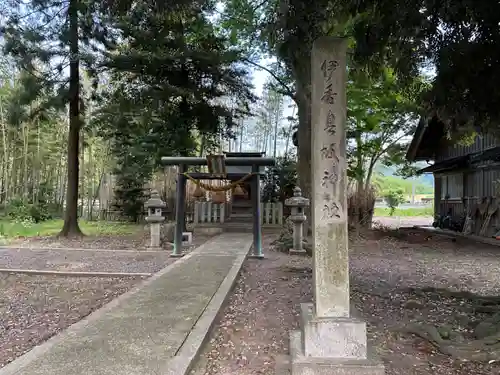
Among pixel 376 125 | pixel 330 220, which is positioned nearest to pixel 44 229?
pixel 376 125

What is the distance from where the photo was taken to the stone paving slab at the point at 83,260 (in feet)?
24.1

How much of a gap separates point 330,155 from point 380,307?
268 cm

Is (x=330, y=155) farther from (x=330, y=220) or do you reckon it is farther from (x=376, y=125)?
(x=376, y=125)

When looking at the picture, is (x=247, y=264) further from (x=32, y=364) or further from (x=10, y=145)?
(x=10, y=145)

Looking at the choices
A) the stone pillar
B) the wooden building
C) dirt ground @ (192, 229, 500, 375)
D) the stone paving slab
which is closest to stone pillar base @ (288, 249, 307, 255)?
dirt ground @ (192, 229, 500, 375)

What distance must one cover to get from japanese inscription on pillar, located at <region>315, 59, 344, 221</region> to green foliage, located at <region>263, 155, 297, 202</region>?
12.2 m

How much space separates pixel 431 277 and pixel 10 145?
19477 millimetres

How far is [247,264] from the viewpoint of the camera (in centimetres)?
790

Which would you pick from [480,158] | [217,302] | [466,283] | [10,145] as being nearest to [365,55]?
[217,302]

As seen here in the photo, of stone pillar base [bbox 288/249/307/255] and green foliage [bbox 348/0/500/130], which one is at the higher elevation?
green foliage [bbox 348/0/500/130]

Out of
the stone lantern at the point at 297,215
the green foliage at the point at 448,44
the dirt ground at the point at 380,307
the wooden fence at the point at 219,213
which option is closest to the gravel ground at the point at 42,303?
the dirt ground at the point at 380,307

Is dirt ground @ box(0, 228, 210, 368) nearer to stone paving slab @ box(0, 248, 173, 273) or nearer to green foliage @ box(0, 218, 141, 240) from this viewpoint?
stone paving slab @ box(0, 248, 173, 273)

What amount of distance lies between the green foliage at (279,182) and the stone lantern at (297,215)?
6230 mm

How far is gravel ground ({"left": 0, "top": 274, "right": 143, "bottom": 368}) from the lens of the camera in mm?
3895
